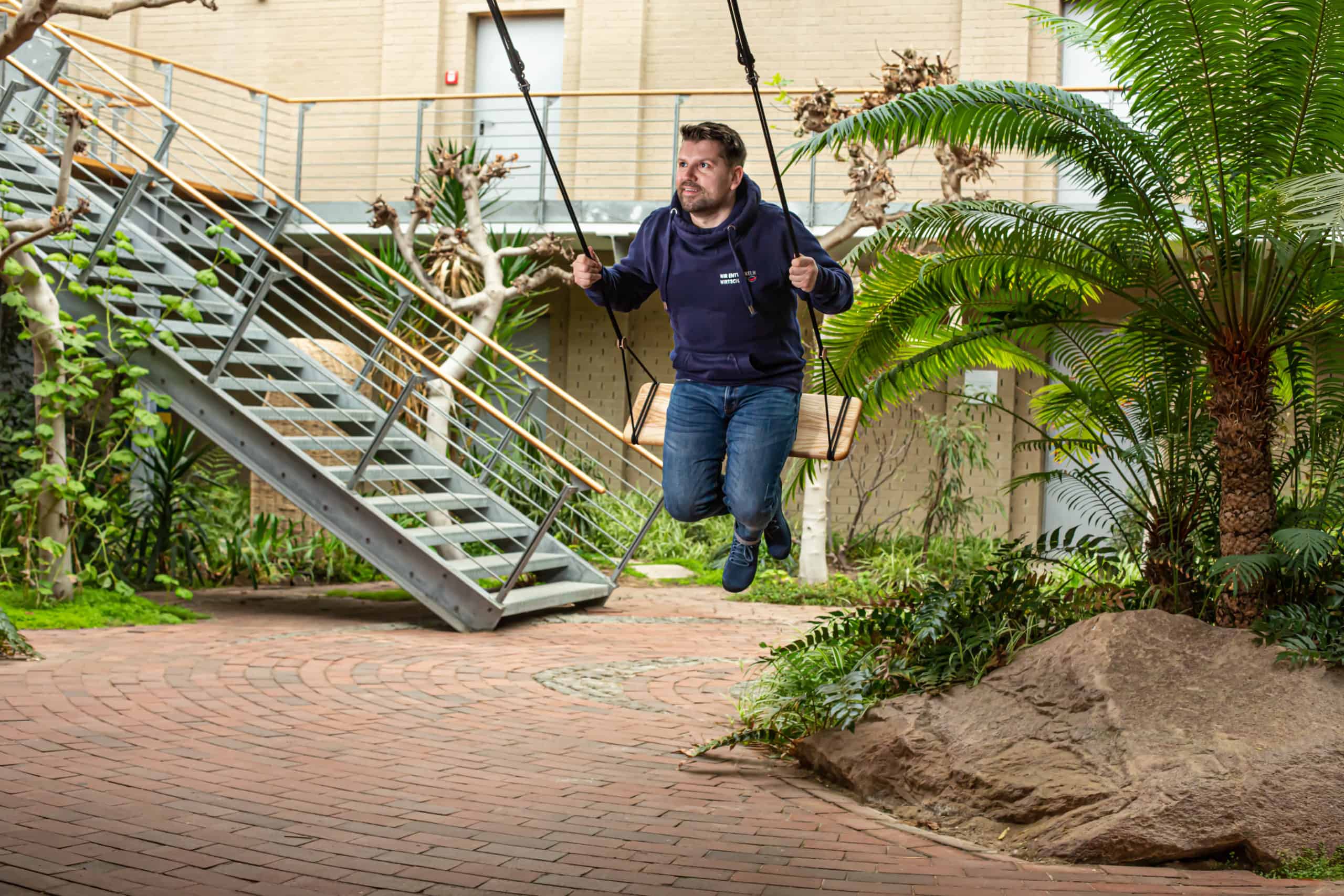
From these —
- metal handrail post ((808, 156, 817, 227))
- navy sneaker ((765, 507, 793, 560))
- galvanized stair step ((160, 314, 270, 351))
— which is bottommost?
navy sneaker ((765, 507, 793, 560))

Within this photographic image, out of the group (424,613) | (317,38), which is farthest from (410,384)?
(317,38)

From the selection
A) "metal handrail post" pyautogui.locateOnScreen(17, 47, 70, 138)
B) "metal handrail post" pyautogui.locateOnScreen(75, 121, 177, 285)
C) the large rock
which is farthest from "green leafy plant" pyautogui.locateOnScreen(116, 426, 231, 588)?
the large rock

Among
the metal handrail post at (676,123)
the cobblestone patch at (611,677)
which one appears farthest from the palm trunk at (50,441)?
the metal handrail post at (676,123)

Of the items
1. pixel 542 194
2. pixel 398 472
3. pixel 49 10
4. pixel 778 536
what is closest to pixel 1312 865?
pixel 778 536

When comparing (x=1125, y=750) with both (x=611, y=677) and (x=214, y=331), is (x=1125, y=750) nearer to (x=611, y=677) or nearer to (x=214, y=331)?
(x=611, y=677)

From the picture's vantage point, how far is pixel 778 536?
17.4 ft

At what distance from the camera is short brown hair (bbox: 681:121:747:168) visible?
4707mm

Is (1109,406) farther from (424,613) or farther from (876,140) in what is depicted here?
(424,613)

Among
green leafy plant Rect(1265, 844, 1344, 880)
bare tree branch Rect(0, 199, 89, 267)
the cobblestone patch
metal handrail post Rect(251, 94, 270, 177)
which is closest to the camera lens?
green leafy plant Rect(1265, 844, 1344, 880)

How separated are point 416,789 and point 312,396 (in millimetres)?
6547

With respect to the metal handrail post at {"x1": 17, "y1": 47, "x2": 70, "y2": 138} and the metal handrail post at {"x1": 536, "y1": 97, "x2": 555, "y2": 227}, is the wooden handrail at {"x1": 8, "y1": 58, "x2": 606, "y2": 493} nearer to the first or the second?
the metal handrail post at {"x1": 17, "y1": 47, "x2": 70, "y2": 138}

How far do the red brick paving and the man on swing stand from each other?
1.08 m

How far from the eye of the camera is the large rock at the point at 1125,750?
4777 mm

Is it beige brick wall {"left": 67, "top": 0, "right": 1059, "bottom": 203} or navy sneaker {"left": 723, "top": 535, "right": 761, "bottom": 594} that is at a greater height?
beige brick wall {"left": 67, "top": 0, "right": 1059, "bottom": 203}
